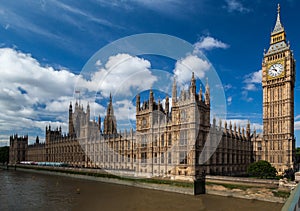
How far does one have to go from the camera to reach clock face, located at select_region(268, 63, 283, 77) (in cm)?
8075

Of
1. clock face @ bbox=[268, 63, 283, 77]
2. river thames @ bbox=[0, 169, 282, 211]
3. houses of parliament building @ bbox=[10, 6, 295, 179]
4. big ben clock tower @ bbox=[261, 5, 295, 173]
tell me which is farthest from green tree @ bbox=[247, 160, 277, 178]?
clock face @ bbox=[268, 63, 283, 77]

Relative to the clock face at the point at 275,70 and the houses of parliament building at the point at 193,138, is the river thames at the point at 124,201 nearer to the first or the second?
the houses of parliament building at the point at 193,138

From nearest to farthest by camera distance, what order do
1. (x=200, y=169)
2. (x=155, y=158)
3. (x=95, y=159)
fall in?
(x=200, y=169) < (x=155, y=158) < (x=95, y=159)

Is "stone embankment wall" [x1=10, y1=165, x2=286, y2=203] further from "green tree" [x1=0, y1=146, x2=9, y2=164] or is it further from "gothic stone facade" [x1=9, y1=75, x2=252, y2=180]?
"green tree" [x1=0, y1=146, x2=9, y2=164]

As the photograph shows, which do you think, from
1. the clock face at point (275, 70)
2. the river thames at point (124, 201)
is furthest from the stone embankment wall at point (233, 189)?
the clock face at point (275, 70)

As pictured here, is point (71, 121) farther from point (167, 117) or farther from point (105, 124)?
point (167, 117)

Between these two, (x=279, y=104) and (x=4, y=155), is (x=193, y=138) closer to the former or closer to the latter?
(x=279, y=104)

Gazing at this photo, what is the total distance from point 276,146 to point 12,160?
151198mm

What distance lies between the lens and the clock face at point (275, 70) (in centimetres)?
8075

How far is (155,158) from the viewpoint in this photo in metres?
61.5

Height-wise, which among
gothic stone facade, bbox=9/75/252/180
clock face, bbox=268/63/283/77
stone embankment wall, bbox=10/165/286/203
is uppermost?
clock face, bbox=268/63/283/77

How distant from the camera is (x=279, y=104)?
8031cm

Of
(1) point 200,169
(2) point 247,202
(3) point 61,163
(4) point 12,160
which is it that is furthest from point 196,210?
(4) point 12,160

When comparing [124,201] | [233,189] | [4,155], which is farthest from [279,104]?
[4,155]
